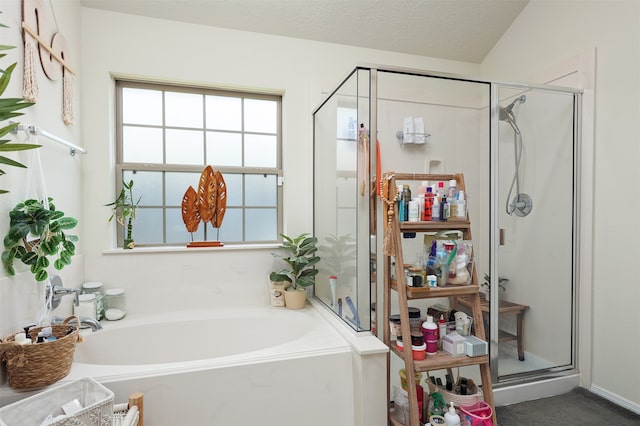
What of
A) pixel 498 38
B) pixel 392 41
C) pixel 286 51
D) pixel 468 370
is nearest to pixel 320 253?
pixel 468 370

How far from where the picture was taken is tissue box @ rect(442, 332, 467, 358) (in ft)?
5.42

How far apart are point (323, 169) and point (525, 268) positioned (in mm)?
1429

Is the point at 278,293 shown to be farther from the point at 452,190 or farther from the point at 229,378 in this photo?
the point at 452,190

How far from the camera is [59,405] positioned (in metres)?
1.33

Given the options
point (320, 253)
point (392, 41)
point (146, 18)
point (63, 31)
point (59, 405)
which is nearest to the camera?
point (59, 405)

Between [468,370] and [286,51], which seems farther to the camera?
[286,51]

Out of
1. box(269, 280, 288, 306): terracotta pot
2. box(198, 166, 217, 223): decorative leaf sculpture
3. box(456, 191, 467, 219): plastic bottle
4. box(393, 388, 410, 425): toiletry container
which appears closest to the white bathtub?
box(393, 388, 410, 425): toiletry container

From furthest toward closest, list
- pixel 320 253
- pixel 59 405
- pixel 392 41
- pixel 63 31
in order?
pixel 392 41
pixel 320 253
pixel 63 31
pixel 59 405

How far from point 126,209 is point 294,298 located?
125cm

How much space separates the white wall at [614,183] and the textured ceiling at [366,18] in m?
0.56

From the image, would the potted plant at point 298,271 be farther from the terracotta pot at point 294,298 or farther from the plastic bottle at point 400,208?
the plastic bottle at point 400,208

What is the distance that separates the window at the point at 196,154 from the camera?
246 centimetres

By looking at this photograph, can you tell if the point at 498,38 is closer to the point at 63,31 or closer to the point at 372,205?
the point at 372,205

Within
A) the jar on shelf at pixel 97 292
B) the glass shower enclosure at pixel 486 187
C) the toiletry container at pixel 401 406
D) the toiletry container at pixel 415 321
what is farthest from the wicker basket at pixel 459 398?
the jar on shelf at pixel 97 292
